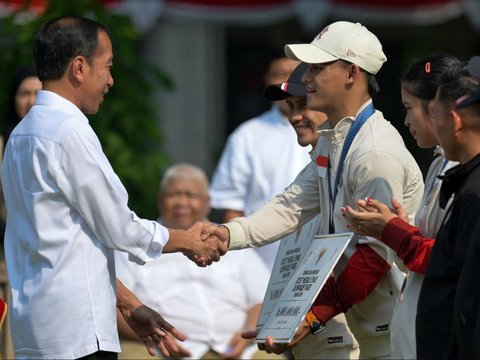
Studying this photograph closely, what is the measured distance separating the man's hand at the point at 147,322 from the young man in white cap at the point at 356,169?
0.41 metres

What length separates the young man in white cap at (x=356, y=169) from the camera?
16.2 ft

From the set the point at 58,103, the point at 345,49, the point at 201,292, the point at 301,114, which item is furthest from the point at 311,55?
the point at 201,292

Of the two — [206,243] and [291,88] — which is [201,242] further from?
[291,88]

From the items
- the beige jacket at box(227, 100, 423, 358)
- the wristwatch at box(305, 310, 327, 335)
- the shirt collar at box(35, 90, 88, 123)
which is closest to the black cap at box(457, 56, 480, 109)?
the beige jacket at box(227, 100, 423, 358)

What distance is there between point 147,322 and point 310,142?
1104 millimetres

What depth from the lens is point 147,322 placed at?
5.08m

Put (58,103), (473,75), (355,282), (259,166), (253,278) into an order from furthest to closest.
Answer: (259,166), (253,278), (355,282), (58,103), (473,75)

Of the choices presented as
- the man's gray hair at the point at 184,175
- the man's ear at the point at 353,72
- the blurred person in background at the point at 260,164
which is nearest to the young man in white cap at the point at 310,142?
the man's ear at the point at 353,72

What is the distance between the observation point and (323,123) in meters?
5.41

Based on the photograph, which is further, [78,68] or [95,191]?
[78,68]

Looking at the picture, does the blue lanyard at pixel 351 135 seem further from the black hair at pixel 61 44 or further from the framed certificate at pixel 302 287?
the black hair at pixel 61 44

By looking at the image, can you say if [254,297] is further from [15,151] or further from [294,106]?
[15,151]

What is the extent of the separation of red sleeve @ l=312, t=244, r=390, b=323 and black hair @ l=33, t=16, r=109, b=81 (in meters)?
1.23

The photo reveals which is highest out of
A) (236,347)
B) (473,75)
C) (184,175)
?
(473,75)
